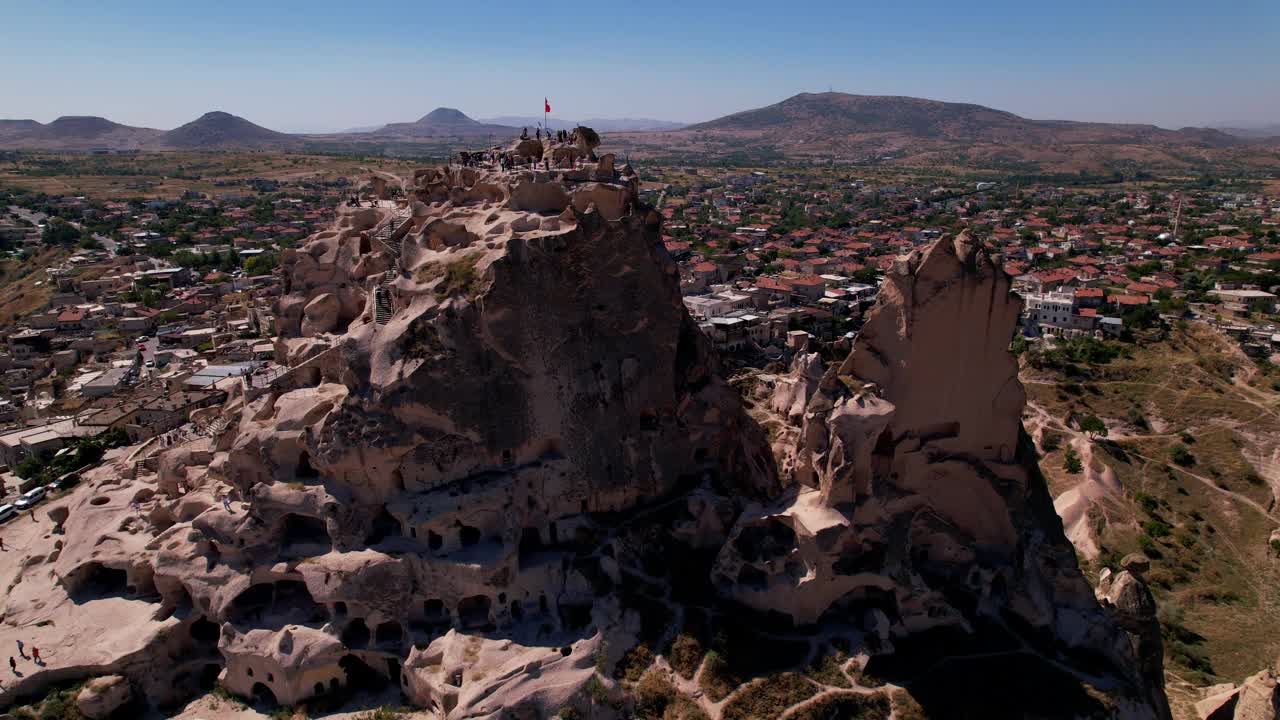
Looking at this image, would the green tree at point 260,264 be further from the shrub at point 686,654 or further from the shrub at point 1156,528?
the shrub at point 1156,528

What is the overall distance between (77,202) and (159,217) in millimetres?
26469

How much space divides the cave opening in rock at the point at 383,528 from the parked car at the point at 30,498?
22.0 meters

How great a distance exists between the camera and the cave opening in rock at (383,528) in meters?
23.8

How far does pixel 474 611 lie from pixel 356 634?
3532mm

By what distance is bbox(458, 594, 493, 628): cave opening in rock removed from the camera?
23.2 m

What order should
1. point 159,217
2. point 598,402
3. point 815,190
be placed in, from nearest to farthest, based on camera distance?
point 598,402, point 159,217, point 815,190

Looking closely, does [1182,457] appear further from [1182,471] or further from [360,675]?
[360,675]

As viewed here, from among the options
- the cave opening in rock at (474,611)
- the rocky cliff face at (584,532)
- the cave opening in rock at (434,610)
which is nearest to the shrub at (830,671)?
the rocky cliff face at (584,532)

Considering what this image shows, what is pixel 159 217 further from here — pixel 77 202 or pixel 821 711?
pixel 821 711

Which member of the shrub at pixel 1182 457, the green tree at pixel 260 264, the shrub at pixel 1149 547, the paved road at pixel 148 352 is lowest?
the shrub at pixel 1149 547

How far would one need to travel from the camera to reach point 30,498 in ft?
116

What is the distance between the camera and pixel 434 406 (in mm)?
23734

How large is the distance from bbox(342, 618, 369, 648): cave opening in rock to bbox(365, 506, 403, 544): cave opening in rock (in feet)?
7.91

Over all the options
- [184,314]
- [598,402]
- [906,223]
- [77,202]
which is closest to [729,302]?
[598,402]
